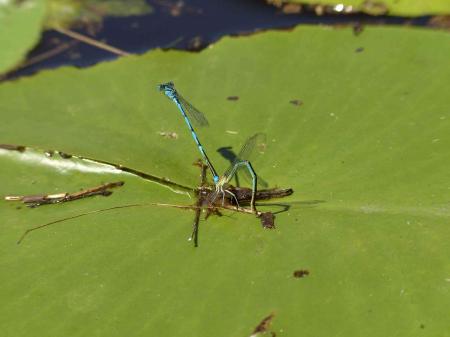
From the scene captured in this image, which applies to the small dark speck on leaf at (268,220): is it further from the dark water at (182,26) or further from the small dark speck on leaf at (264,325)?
the dark water at (182,26)

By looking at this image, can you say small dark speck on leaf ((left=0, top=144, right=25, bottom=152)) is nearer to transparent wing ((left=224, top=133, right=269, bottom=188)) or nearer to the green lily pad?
transparent wing ((left=224, top=133, right=269, bottom=188))

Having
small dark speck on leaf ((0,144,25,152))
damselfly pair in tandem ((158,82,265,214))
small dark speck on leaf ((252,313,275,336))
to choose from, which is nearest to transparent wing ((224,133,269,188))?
damselfly pair in tandem ((158,82,265,214))

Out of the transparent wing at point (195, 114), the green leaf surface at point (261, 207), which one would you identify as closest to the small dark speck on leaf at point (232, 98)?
the green leaf surface at point (261, 207)

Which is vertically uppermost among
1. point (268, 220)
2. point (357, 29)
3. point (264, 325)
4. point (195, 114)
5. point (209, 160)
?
point (357, 29)

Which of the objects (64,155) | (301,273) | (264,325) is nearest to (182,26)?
(64,155)

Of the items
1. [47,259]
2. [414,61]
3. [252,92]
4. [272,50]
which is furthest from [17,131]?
[414,61]

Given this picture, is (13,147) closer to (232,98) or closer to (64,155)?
(64,155)
